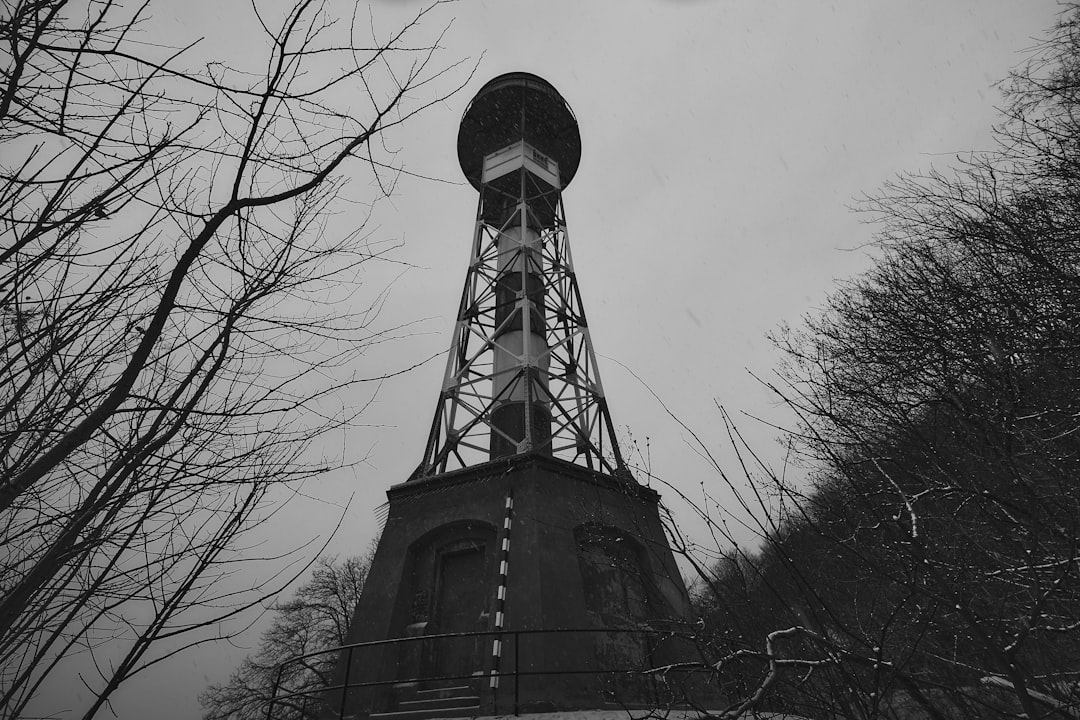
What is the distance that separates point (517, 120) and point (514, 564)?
13052 mm

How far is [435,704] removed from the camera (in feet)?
24.0

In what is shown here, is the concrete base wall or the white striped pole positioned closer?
the white striped pole

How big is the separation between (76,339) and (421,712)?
638 cm

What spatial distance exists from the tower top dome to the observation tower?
180 inches

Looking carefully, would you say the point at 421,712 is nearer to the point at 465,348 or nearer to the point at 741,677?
the point at 741,677

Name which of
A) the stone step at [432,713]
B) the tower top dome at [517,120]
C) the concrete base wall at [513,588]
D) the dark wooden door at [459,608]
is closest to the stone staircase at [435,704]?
the stone step at [432,713]

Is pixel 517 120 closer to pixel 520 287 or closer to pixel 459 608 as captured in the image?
pixel 520 287

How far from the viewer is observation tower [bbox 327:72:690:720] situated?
23.0 feet

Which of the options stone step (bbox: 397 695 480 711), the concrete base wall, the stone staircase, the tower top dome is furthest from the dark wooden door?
the tower top dome

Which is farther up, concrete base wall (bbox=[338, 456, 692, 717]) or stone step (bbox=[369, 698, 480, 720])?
concrete base wall (bbox=[338, 456, 692, 717])

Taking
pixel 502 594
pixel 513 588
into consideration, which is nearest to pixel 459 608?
pixel 502 594

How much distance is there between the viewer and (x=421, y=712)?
6914 millimetres

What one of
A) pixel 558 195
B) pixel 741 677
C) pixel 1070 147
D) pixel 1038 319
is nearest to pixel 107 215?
pixel 741 677

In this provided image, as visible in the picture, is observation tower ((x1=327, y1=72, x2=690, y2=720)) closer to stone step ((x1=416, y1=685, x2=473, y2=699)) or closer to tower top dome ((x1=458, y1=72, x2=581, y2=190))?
stone step ((x1=416, y1=685, x2=473, y2=699))
